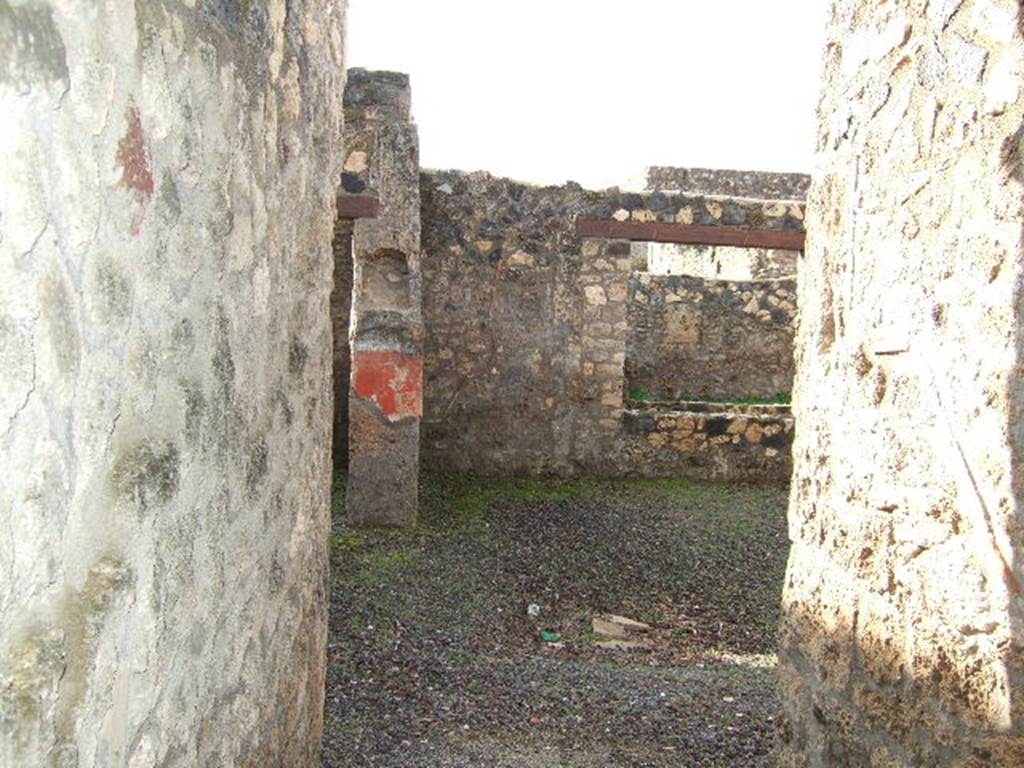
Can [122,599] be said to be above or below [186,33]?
below

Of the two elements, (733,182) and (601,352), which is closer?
(601,352)

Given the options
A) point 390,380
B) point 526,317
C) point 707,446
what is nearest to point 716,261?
point 707,446

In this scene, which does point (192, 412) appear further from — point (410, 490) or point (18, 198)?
point (410, 490)

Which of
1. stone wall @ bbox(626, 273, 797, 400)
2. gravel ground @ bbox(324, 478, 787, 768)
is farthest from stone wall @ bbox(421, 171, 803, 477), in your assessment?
stone wall @ bbox(626, 273, 797, 400)

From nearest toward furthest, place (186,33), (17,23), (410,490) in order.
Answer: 1. (17,23)
2. (186,33)
3. (410,490)

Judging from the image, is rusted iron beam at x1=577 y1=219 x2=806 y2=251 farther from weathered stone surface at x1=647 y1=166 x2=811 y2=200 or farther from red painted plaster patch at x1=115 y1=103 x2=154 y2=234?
red painted plaster patch at x1=115 y1=103 x2=154 y2=234

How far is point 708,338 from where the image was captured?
12039 millimetres

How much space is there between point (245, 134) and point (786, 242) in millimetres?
6809

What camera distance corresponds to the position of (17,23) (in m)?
1.03

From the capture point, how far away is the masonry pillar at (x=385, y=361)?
20.9 ft

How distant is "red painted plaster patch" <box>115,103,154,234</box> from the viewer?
1.29m

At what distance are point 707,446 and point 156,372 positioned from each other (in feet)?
24.0

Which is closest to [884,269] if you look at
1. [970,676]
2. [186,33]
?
[970,676]

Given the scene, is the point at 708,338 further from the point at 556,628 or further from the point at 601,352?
the point at 556,628
